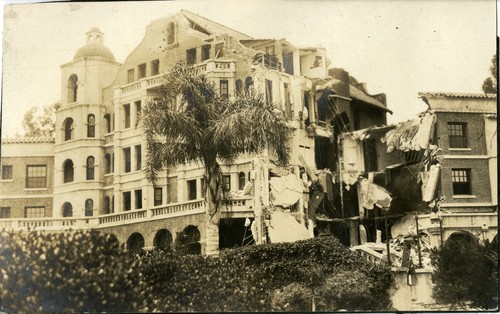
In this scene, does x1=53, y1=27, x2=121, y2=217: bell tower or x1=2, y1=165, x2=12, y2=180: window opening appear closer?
x1=2, y1=165, x2=12, y2=180: window opening

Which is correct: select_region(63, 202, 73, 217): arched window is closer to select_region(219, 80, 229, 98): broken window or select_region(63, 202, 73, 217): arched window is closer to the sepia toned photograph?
the sepia toned photograph

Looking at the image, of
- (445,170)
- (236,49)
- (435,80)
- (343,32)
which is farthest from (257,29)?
(445,170)

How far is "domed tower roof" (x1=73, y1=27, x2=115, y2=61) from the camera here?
1694cm

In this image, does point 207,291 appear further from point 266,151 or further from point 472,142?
point 472,142

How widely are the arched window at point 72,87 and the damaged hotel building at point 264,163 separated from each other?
24mm

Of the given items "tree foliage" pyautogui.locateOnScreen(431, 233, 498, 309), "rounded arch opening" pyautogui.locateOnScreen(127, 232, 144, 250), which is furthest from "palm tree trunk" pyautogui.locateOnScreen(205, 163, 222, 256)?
"tree foliage" pyautogui.locateOnScreen(431, 233, 498, 309)

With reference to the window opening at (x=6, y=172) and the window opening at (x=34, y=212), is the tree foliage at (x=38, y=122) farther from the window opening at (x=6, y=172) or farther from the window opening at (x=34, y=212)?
the window opening at (x=34, y=212)

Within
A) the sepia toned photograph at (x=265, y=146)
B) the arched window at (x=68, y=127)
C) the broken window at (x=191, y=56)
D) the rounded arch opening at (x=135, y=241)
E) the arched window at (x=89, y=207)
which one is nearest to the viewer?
the sepia toned photograph at (x=265, y=146)

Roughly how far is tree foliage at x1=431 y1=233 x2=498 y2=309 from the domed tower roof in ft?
30.0

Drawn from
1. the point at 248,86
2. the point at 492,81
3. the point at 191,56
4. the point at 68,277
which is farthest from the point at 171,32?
the point at 492,81

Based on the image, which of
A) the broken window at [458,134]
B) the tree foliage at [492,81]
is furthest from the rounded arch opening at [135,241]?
the tree foliage at [492,81]

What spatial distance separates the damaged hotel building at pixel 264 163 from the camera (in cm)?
1650

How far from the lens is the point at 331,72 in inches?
661

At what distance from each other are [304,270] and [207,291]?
2.21 meters
